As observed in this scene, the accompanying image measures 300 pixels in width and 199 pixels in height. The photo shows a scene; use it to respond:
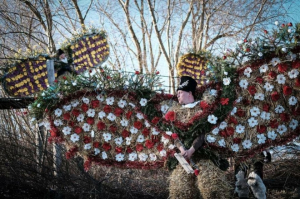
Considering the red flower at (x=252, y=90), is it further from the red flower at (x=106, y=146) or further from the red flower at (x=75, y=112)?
the red flower at (x=75, y=112)

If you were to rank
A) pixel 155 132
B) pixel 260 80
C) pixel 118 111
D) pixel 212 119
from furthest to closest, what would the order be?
pixel 118 111 < pixel 155 132 < pixel 260 80 < pixel 212 119

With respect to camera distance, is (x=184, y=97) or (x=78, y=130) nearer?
(x=184, y=97)

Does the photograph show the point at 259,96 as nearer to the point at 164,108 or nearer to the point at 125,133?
the point at 164,108

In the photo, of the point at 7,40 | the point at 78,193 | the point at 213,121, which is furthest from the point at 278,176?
the point at 7,40

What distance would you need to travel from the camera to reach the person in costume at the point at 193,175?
3.44m

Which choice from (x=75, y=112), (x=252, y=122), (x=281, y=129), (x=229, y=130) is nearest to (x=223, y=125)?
(x=229, y=130)

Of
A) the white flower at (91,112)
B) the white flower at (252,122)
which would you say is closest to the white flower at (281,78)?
the white flower at (252,122)

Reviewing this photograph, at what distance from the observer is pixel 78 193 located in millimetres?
4590

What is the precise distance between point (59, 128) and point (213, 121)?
1.79m

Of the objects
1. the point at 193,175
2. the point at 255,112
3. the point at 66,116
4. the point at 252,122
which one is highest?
the point at 66,116

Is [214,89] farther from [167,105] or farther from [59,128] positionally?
[59,128]

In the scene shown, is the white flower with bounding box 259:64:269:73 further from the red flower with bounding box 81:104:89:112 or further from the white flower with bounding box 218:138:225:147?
the red flower with bounding box 81:104:89:112

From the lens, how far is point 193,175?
364 cm

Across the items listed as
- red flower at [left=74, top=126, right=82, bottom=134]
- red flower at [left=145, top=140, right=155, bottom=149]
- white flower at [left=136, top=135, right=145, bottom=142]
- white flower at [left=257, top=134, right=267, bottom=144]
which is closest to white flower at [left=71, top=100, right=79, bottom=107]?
red flower at [left=74, top=126, right=82, bottom=134]
